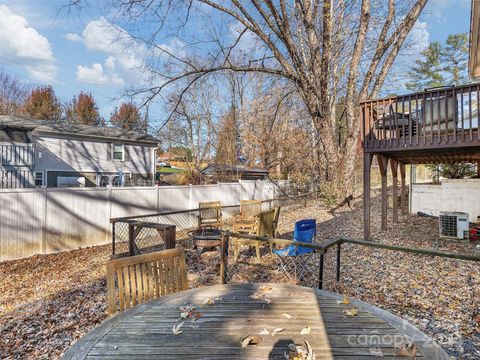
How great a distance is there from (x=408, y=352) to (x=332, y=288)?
120 inches

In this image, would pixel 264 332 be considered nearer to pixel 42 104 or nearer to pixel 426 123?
pixel 426 123

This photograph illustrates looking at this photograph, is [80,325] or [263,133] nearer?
[80,325]

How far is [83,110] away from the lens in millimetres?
30984

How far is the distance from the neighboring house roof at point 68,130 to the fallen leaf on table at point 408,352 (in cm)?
1512

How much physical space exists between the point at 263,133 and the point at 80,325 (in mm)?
16573

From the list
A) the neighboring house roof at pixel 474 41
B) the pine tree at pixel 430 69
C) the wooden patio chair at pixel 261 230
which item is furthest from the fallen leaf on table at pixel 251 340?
the pine tree at pixel 430 69

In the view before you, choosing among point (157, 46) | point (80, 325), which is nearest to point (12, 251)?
point (80, 325)

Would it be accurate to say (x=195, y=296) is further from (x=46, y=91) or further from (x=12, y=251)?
(x=46, y=91)

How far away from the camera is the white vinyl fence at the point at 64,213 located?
659 cm

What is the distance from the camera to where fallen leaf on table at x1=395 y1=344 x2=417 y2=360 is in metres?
1.42

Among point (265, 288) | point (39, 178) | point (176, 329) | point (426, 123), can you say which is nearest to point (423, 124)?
point (426, 123)

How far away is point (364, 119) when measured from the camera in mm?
6688

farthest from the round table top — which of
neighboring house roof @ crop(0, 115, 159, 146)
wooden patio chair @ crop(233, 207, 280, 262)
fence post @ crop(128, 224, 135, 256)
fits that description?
neighboring house roof @ crop(0, 115, 159, 146)

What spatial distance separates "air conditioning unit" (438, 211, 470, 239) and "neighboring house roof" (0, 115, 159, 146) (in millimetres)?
15203
